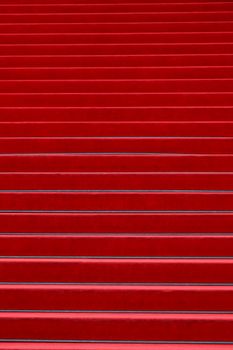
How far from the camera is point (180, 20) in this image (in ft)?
14.4

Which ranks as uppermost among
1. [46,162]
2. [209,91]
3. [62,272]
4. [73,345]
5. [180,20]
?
[180,20]

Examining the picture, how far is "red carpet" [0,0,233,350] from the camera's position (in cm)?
247

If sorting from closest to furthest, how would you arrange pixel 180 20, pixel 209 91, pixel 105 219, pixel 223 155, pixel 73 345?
pixel 73 345 < pixel 105 219 < pixel 223 155 < pixel 209 91 < pixel 180 20

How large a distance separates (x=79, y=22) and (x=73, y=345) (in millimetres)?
2746

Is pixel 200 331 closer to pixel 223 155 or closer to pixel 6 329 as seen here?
pixel 6 329

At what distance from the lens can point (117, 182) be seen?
3021 millimetres

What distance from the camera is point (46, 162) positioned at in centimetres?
315

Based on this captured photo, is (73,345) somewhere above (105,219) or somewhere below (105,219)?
below

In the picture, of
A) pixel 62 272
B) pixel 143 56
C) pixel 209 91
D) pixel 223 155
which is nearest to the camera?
pixel 62 272

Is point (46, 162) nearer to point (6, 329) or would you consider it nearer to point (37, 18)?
point (6, 329)

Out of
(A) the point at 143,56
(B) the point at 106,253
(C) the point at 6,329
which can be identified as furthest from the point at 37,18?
(C) the point at 6,329

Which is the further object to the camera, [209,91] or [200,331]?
[209,91]

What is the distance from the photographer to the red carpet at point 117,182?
2.47 m

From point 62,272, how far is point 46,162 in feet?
2.45
